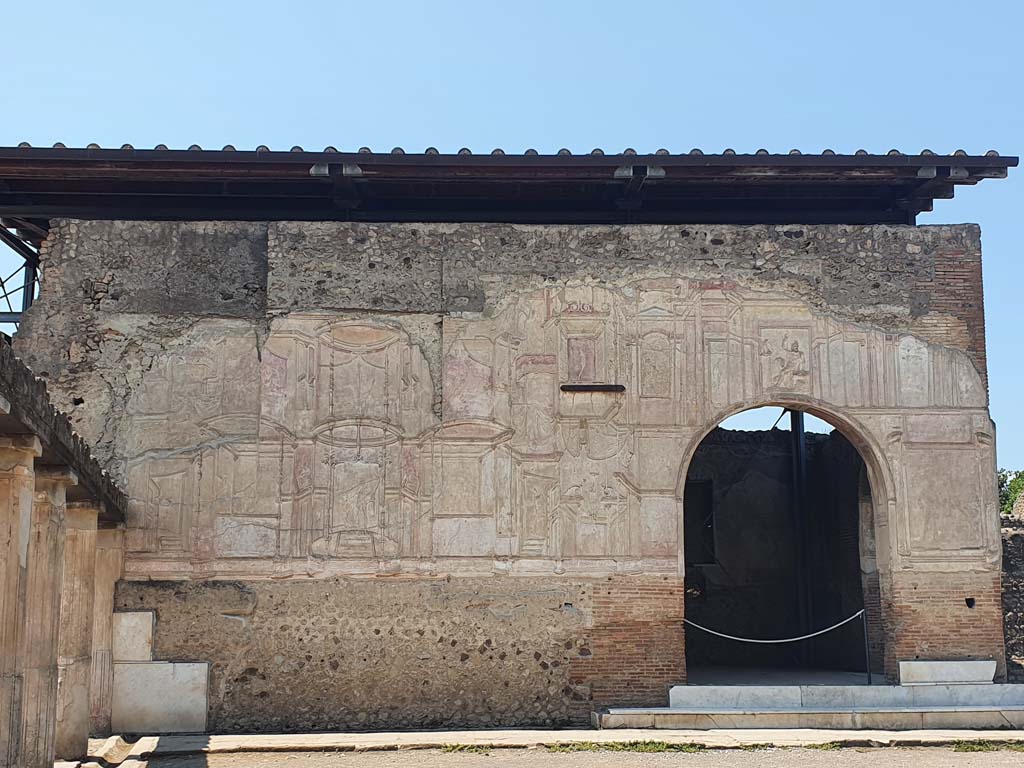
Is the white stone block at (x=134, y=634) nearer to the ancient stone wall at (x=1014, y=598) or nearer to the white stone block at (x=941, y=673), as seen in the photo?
the white stone block at (x=941, y=673)

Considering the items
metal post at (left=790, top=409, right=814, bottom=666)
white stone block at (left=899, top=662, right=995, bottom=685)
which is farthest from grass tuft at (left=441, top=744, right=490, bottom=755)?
metal post at (left=790, top=409, right=814, bottom=666)

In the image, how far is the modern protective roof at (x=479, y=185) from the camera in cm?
1155

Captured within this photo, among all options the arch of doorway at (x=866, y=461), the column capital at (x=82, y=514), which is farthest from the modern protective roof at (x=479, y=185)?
the column capital at (x=82, y=514)

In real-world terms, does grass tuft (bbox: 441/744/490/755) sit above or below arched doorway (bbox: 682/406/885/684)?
below

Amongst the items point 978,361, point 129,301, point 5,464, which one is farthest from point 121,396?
point 978,361

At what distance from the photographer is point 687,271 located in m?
11.9

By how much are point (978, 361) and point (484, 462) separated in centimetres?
476

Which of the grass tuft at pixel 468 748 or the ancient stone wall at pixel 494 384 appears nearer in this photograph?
the grass tuft at pixel 468 748

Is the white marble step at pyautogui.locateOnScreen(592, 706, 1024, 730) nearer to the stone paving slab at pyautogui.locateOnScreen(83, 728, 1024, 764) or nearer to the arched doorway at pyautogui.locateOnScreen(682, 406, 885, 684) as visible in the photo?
the stone paving slab at pyautogui.locateOnScreen(83, 728, 1024, 764)

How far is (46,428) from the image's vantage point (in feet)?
23.9

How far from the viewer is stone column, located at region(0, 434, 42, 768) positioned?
274 inches

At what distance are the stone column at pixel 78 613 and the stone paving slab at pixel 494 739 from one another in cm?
44

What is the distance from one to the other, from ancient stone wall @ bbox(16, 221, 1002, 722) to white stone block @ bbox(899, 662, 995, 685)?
0.17 m

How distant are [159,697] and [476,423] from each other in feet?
12.0
